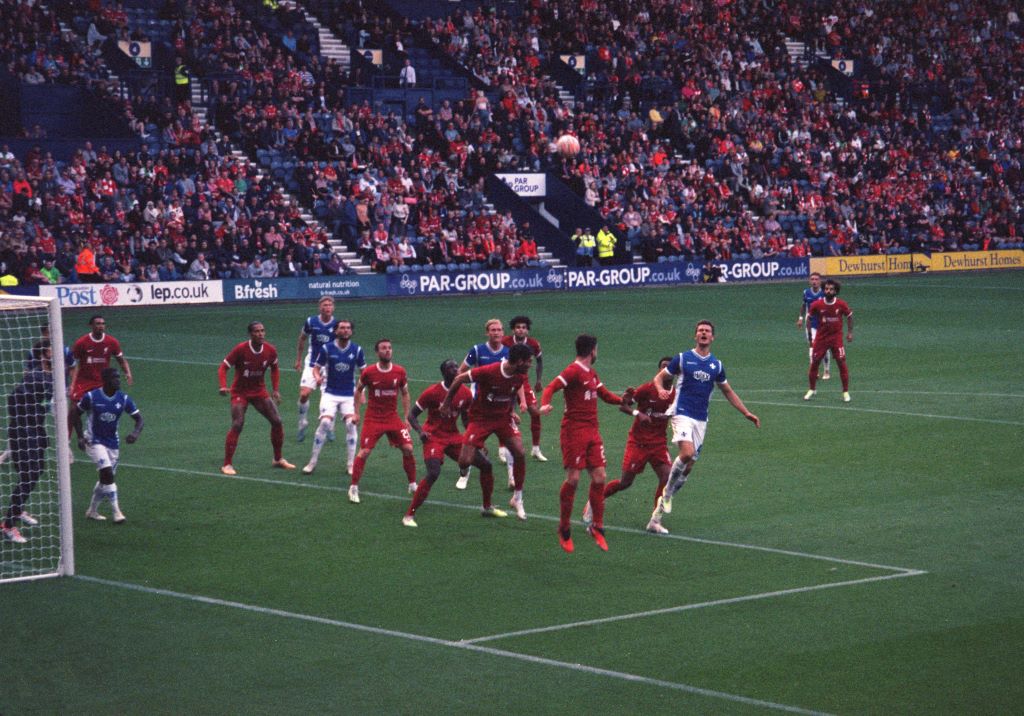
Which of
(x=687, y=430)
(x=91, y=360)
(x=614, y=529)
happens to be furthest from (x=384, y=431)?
(x=91, y=360)

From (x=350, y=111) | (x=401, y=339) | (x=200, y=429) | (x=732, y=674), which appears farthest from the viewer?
(x=350, y=111)

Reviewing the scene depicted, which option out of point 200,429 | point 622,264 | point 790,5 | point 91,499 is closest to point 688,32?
point 790,5

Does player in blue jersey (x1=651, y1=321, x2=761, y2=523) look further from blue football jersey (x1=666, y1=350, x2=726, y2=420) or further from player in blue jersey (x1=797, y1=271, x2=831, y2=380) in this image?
player in blue jersey (x1=797, y1=271, x2=831, y2=380)

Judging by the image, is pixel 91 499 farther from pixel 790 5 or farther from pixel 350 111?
pixel 790 5

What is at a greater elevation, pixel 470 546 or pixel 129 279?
pixel 129 279

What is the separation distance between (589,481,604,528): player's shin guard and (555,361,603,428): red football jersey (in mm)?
666

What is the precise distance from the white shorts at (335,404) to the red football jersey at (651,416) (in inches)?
201

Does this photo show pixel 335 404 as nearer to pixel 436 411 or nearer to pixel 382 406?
pixel 382 406

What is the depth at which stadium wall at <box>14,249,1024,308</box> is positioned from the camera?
44.0 m

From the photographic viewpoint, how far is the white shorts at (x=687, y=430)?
1645 cm

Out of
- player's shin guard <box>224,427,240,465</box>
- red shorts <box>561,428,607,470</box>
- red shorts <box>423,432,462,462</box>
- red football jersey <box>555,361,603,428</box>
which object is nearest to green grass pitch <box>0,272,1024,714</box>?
player's shin guard <box>224,427,240,465</box>

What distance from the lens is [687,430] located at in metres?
16.5

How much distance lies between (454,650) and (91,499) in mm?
7507

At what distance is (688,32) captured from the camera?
217 ft
